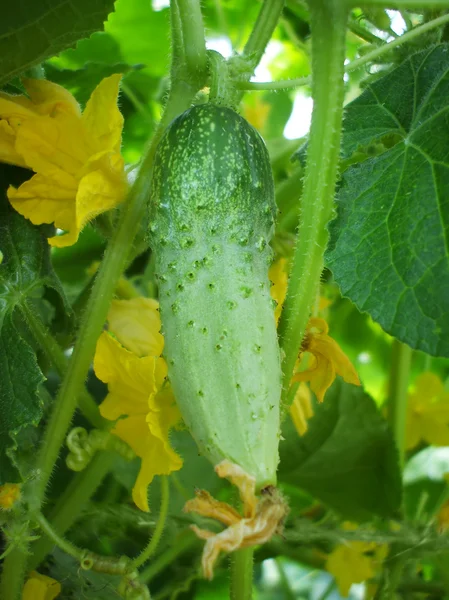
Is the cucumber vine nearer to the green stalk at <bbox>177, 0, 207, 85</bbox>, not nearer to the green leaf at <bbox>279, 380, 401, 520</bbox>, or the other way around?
the green stalk at <bbox>177, 0, 207, 85</bbox>

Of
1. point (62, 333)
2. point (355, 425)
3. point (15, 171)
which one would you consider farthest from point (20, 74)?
point (355, 425)

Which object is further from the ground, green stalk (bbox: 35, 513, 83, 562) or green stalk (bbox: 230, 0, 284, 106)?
green stalk (bbox: 230, 0, 284, 106)

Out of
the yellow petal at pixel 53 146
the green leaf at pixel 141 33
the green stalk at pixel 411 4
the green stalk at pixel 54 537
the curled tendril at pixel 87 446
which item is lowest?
the green stalk at pixel 54 537

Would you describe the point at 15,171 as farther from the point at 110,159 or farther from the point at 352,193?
the point at 352,193

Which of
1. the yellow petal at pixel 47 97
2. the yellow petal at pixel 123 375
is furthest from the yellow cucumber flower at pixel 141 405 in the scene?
the yellow petal at pixel 47 97

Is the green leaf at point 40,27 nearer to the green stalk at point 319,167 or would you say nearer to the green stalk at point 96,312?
the green stalk at point 96,312

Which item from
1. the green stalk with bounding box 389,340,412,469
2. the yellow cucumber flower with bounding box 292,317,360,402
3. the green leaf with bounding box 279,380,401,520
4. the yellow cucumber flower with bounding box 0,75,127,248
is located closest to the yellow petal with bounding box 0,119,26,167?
the yellow cucumber flower with bounding box 0,75,127,248
